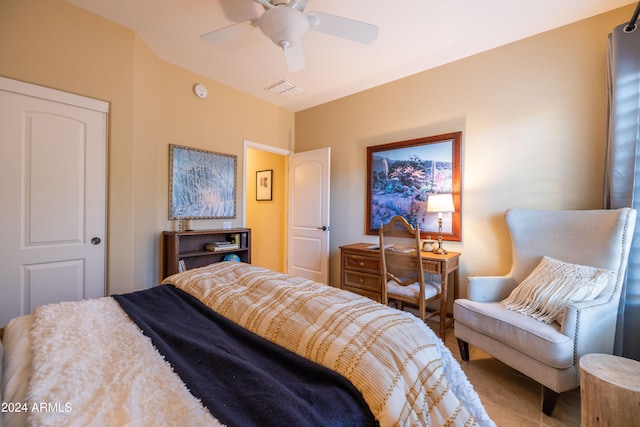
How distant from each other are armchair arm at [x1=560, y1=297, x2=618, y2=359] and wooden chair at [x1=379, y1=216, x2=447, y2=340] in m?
0.93

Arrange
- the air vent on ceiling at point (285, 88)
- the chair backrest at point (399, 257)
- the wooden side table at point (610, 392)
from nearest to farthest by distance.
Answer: the wooden side table at point (610, 392), the chair backrest at point (399, 257), the air vent on ceiling at point (285, 88)

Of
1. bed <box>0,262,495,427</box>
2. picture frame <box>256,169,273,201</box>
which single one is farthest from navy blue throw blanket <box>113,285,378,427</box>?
picture frame <box>256,169,273,201</box>

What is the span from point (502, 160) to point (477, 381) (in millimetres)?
1894

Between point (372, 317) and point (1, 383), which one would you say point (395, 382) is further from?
point (1, 383)

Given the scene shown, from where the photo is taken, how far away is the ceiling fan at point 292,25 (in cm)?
169

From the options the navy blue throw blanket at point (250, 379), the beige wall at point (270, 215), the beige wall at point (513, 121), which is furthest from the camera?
the beige wall at point (270, 215)

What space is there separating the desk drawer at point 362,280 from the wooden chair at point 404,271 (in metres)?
0.26

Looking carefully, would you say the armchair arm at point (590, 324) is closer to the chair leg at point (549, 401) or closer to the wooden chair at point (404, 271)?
the chair leg at point (549, 401)

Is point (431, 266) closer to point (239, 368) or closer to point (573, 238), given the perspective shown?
point (573, 238)

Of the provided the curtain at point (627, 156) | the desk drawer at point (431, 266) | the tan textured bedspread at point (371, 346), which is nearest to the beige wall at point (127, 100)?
the tan textured bedspread at point (371, 346)

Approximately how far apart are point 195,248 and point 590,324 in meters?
3.43

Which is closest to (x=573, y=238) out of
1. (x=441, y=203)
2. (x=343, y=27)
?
(x=441, y=203)

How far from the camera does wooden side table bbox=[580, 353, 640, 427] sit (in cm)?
114

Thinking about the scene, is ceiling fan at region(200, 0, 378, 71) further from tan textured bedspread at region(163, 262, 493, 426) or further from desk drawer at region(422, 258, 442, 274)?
desk drawer at region(422, 258, 442, 274)
